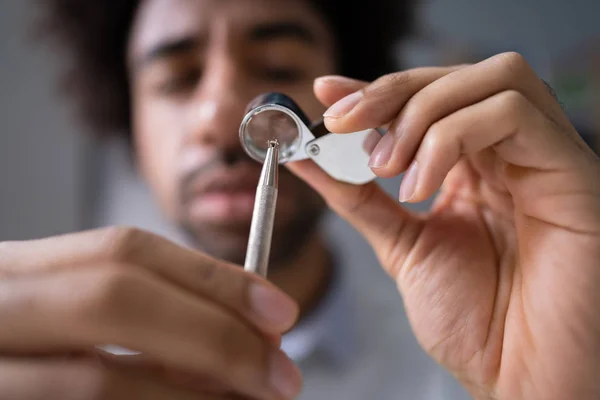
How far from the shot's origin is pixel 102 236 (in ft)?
1.18

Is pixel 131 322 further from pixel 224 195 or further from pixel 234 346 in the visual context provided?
pixel 224 195

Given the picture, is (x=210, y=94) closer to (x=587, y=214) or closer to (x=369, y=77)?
(x=369, y=77)

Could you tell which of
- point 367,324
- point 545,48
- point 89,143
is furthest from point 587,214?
point 89,143

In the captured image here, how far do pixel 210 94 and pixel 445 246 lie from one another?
0.60m

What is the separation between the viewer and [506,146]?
0.50 meters

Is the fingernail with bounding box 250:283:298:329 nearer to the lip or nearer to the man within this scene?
the man

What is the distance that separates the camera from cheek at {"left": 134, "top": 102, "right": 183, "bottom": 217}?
1.03m

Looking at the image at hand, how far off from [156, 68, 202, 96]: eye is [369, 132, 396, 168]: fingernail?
63cm

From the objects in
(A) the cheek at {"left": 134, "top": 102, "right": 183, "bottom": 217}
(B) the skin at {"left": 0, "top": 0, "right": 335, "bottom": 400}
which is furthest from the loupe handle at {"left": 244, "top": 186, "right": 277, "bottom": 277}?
(A) the cheek at {"left": 134, "top": 102, "right": 183, "bottom": 217}

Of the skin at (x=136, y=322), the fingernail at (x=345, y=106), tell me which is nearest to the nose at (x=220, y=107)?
the fingernail at (x=345, y=106)

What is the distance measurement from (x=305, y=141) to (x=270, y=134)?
48 mm

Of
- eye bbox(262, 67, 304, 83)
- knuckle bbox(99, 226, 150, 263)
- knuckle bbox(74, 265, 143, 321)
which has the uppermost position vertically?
eye bbox(262, 67, 304, 83)

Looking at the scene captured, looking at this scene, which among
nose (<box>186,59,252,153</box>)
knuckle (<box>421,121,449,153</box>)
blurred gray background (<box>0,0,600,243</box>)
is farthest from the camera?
blurred gray background (<box>0,0,600,243</box>)

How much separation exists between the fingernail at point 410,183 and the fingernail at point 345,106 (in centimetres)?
9
